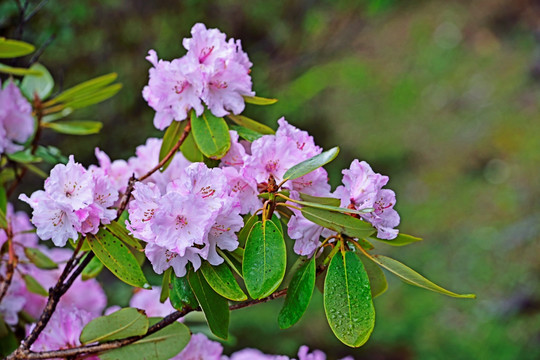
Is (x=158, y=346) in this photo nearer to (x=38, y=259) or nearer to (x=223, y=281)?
(x=223, y=281)

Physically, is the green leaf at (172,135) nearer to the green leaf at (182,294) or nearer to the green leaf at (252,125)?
the green leaf at (252,125)

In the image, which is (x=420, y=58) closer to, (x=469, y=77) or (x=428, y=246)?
(x=469, y=77)

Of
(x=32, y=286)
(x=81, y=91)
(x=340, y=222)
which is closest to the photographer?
(x=340, y=222)

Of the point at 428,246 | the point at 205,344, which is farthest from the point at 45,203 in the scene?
the point at 428,246

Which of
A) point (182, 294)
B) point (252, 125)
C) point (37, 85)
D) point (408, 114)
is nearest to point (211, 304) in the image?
point (182, 294)

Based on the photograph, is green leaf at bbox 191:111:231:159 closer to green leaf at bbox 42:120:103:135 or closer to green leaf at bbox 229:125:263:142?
green leaf at bbox 229:125:263:142
